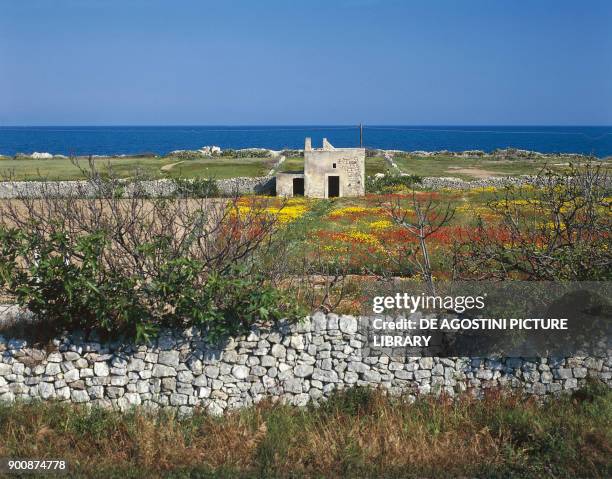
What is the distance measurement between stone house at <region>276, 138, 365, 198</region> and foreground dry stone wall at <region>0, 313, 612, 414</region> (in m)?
29.2

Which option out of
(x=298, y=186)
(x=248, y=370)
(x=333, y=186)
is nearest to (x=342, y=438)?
(x=248, y=370)

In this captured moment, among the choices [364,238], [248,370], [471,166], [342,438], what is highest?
[471,166]

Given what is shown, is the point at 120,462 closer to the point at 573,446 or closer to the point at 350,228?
the point at 573,446

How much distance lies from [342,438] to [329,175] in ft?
102

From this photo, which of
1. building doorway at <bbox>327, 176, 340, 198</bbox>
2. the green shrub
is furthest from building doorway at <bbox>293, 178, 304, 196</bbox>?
the green shrub

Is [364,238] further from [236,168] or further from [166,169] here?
[166,169]

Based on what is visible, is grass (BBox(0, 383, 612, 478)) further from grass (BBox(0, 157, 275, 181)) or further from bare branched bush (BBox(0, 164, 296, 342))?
grass (BBox(0, 157, 275, 181))

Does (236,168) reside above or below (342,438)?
above

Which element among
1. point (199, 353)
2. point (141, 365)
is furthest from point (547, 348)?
point (141, 365)

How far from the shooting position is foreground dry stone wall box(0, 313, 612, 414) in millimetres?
9703

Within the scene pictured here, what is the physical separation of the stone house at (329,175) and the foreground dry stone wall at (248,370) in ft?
95.9

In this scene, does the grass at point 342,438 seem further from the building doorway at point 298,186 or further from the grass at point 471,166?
the grass at point 471,166

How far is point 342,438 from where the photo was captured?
8539 mm

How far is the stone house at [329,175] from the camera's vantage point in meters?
38.8
